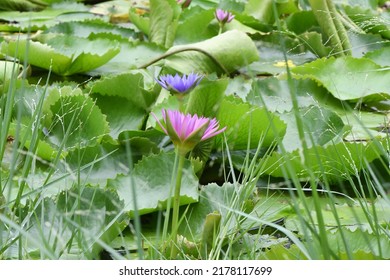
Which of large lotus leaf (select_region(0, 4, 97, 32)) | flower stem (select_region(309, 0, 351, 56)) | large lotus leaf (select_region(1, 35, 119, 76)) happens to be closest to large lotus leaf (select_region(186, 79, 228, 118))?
large lotus leaf (select_region(1, 35, 119, 76))

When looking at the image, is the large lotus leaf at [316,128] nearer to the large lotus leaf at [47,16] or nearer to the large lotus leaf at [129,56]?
the large lotus leaf at [129,56]

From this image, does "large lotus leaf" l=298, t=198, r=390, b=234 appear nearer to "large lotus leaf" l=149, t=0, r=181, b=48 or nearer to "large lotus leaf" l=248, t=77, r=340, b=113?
"large lotus leaf" l=248, t=77, r=340, b=113

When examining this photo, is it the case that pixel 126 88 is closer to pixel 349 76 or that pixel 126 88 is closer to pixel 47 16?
pixel 349 76

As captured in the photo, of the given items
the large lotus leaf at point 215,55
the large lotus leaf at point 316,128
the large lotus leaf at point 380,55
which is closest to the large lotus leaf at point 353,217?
the large lotus leaf at point 316,128
